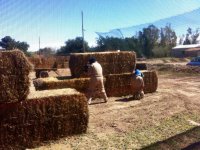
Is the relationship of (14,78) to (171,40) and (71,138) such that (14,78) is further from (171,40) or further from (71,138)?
(171,40)

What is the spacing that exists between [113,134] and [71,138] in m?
1.19

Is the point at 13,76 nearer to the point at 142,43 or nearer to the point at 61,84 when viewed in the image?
the point at 61,84

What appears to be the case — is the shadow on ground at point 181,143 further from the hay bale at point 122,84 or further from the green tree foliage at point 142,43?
the green tree foliage at point 142,43

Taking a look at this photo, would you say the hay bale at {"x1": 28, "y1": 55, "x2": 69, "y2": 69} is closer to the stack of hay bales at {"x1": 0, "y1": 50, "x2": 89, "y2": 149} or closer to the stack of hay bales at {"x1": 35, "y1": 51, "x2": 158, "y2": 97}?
the stack of hay bales at {"x1": 35, "y1": 51, "x2": 158, "y2": 97}

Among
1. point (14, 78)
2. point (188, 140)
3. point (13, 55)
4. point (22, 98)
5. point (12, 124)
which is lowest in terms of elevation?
point (188, 140)

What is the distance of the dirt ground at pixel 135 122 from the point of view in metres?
8.29

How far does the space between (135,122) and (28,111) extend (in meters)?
3.61

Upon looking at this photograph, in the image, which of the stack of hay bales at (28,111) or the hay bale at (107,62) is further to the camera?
the hay bale at (107,62)

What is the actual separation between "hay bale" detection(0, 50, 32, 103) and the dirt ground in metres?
1.48

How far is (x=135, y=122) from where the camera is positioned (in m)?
10.1

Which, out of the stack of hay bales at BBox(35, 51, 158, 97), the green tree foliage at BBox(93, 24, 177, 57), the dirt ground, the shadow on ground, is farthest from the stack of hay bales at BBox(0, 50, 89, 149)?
the green tree foliage at BBox(93, 24, 177, 57)

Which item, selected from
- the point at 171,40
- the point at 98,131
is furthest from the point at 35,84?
the point at 171,40

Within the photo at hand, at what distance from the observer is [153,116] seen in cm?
1092

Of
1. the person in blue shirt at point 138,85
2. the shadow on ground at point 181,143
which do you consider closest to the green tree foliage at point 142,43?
the person in blue shirt at point 138,85
